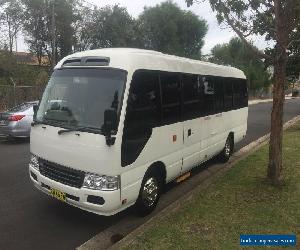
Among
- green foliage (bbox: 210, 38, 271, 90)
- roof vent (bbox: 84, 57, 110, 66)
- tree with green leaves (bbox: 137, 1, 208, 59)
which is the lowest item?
roof vent (bbox: 84, 57, 110, 66)

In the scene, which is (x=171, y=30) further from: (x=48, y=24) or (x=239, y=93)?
(x=239, y=93)

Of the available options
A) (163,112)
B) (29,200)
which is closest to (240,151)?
(163,112)

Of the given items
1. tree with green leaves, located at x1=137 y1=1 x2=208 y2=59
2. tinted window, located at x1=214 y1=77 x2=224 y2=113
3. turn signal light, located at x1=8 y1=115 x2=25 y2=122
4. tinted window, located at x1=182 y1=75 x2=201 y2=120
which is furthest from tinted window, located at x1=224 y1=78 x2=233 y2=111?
tree with green leaves, located at x1=137 y1=1 x2=208 y2=59

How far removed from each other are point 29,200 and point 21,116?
6856mm

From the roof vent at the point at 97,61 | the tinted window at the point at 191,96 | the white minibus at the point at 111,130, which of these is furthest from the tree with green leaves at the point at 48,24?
the roof vent at the point at 97,61

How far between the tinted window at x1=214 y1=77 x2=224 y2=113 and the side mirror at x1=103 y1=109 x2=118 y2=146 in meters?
4.63

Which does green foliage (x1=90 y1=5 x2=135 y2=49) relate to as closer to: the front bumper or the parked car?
the parked car

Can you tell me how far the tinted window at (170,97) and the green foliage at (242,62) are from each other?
4003cm

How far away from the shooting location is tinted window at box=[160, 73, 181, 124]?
6852 millimetres

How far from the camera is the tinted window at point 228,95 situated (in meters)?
10.3

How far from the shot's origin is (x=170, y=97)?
23.2ft

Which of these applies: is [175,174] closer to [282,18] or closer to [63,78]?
[63,78]

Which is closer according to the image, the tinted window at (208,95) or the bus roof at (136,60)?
the bus roof at (136,60)

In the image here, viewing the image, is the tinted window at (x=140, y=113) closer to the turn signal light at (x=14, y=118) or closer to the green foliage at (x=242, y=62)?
the turn signal light at (x=14, y=118)
